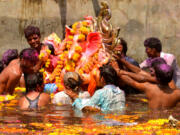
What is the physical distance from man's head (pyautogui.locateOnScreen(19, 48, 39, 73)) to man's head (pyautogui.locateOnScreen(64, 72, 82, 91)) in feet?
2.63

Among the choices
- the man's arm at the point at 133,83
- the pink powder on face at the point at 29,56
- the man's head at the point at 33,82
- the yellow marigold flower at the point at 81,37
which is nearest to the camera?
the man's head at the point at 33,82

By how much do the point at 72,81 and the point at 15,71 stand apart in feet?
3.77

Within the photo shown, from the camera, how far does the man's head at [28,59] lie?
831 cm

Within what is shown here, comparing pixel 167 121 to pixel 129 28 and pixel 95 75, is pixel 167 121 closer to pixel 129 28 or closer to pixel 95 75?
pixel 95 75

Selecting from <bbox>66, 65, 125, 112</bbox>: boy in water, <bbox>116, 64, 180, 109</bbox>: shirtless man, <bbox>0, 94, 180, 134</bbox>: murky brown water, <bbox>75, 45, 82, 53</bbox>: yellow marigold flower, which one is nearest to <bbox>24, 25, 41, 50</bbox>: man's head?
<bbox>75, 45, 82, 53</bbox>: yellow marigold flower

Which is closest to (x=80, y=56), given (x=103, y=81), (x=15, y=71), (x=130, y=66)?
(x=130, y=66)

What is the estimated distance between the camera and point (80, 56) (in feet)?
28.6

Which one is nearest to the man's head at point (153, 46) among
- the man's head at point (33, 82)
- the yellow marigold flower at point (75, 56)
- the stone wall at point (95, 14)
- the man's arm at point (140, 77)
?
the man's arm at point (140, 77)

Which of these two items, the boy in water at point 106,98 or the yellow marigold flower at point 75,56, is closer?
the boy in water at point 106,98

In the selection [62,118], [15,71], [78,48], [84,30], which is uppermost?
[84,30]

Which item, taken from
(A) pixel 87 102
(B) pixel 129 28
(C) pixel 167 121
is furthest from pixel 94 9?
(C) pixel 167 121

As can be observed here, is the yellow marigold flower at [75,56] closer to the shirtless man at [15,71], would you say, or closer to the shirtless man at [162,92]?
the shirtless man at [15,71]

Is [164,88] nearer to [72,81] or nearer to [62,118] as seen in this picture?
[72,81]

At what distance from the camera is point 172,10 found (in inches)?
482
